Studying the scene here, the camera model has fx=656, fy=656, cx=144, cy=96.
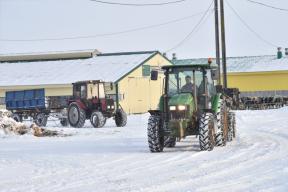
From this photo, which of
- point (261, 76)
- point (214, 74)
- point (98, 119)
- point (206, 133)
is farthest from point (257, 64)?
point (206, 133)

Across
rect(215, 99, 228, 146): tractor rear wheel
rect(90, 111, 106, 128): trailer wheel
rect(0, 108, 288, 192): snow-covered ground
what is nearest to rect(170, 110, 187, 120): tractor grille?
rect(0, 108, 288, 192): snow-covered ground

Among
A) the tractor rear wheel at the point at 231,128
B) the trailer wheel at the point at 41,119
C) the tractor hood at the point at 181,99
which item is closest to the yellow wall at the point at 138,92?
the trailer wheel at the point at 41,119

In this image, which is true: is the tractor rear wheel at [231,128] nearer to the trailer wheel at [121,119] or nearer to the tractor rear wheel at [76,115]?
the trailer wheel at [121,119]

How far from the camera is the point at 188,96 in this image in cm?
1719

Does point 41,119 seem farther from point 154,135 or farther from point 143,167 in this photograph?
point 143,167

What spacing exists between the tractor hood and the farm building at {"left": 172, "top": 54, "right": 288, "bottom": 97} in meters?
43.8

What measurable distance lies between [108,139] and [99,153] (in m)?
6.00

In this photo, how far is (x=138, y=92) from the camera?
47.9 m

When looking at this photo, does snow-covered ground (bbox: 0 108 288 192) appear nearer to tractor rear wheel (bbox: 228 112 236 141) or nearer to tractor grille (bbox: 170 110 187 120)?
tractor rear wheel (bbox: 228 112 236 141)

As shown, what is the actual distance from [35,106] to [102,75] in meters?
11.6

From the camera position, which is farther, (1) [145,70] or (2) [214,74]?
(1) [145,70]

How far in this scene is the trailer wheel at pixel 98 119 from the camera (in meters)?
31.0

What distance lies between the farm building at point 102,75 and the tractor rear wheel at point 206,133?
93.8 ft

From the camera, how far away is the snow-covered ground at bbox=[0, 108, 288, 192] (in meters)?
10.5
